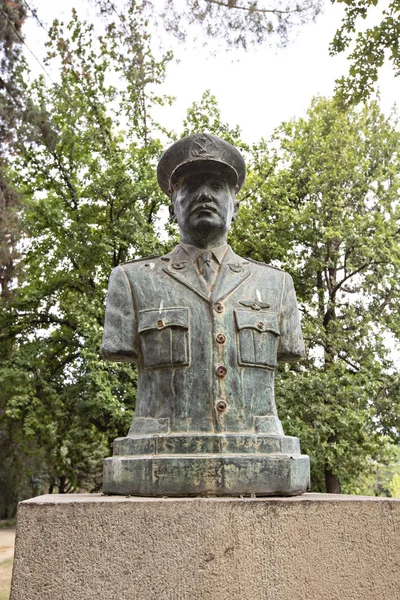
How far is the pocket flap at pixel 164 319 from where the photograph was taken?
3111 mm

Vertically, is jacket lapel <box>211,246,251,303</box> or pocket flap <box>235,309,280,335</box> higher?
jacket lapel <box>211,246,251,303</box>

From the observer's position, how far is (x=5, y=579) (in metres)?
11.3

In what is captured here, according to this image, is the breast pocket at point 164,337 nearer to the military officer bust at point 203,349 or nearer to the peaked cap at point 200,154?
the military officer bust at point 203,349

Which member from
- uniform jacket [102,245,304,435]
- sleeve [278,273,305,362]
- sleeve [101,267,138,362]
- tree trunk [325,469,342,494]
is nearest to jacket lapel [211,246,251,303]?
uniform jacket [102,245,304,435]

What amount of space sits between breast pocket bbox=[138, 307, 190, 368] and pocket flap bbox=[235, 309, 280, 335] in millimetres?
274

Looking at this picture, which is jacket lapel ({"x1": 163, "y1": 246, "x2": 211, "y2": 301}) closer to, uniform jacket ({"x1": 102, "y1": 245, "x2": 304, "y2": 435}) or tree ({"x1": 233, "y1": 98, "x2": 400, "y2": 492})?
uniform jacket ({"x1": 102, "y1": 245, "x2": 304, "y2": 435})

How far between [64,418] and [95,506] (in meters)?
12.4

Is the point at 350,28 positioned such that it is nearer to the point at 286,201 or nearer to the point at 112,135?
the point at 286,201

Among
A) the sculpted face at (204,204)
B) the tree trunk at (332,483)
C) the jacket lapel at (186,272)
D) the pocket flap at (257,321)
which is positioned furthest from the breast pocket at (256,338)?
the tree trunk at (332,483)

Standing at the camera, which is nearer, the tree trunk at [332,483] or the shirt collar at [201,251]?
the shirt collar at [201,251]

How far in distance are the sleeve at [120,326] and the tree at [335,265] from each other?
9.29m

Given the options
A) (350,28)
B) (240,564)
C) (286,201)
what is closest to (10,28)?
(350,28)

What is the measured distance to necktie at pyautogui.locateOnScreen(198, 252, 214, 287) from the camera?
10.9ft

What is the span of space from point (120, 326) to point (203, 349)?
471mm
